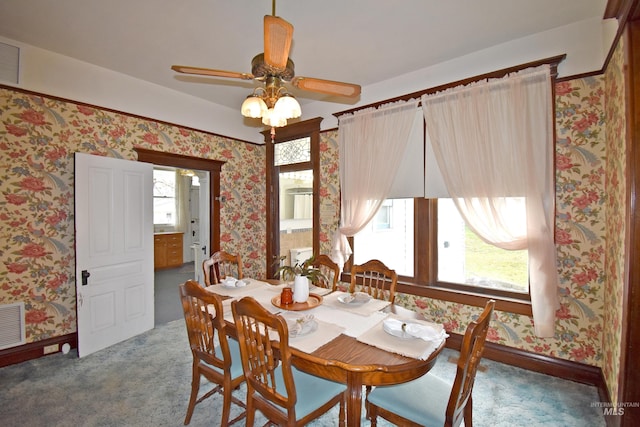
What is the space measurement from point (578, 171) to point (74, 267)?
193 inches

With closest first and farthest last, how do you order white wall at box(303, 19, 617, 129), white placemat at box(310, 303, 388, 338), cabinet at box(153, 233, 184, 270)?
white placemat at box(310, 303, 388, 338) → white wall at box(303, 19, 617, 129) → cabinet at box(153, 233, 184, 270)

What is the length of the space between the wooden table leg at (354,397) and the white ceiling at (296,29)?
2446 mm

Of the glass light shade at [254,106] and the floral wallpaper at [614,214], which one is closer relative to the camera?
the floral wallpaper at [614,214]

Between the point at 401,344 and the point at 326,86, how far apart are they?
1659 millimetres

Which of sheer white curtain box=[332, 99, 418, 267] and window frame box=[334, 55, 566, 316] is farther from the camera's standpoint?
sheer white curtain box=[332, 99, 418, 267]

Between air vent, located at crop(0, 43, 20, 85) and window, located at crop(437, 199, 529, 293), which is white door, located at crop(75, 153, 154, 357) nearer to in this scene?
air vent, located at crop(0, 43, 20, 85)

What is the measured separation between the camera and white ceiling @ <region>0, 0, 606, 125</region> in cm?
219

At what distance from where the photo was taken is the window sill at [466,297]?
8.67 ft

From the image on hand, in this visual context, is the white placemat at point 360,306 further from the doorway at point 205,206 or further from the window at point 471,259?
the doorway at point 205,206

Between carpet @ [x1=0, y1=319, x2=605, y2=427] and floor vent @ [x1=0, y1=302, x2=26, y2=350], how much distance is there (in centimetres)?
23

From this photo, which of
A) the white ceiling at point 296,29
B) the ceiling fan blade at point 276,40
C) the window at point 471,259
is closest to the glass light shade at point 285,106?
the ceiling fan blade at point 276,40

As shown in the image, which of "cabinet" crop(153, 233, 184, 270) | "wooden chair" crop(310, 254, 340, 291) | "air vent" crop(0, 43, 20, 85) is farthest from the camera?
"cabinet" crop(153, 233, 184, 270)

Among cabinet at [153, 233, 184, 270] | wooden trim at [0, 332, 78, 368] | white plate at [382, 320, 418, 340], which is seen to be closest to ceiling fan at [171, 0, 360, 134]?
white plate at [382, 320, 418, 340]

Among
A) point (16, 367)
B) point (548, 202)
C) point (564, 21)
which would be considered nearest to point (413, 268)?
point (548, 202)
